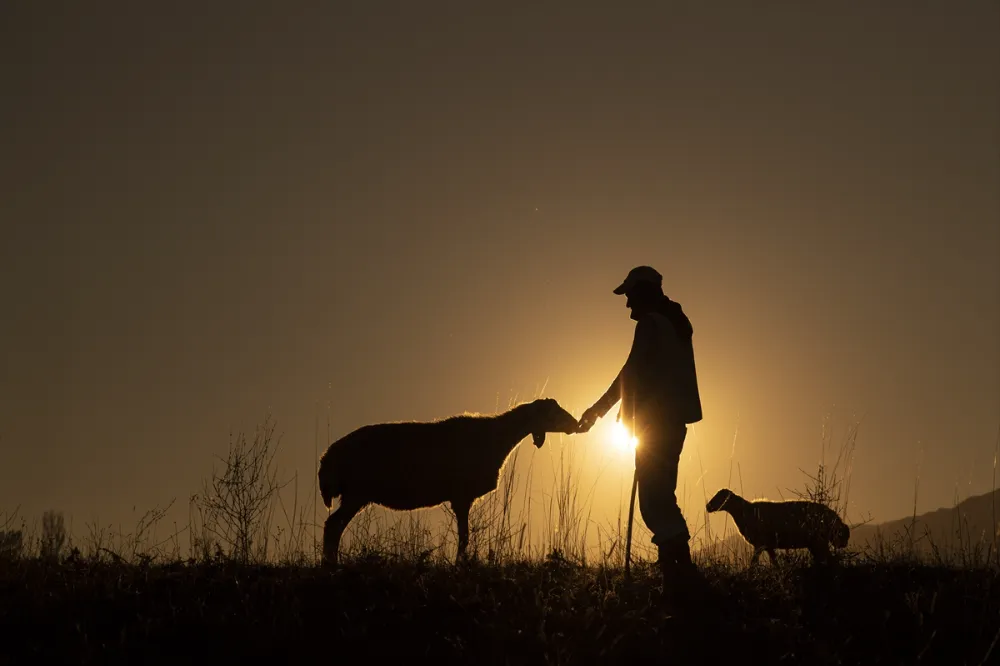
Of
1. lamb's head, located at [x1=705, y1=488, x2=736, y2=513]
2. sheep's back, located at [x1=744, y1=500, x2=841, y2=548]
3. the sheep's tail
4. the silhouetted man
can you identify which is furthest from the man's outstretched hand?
lamb's head, located at [x1=705, y1=488, x2=736, y2=513]

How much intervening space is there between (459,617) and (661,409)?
2.83 metres

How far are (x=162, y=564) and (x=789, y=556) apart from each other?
634cm

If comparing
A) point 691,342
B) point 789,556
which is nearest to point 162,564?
point 691,342

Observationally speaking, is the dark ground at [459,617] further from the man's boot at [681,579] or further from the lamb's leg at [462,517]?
the lamb's leg at [462,517]

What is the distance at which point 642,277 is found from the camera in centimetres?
874

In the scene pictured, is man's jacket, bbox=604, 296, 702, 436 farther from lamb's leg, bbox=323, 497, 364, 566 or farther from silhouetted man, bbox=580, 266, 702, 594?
lamb's leg, bbox=323, 497, 364, 566

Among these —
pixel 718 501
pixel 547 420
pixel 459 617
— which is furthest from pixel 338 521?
pixel 718 501

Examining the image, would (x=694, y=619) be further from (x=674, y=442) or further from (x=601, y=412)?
(x=601, y=412)

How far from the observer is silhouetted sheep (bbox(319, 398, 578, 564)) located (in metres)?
10.8

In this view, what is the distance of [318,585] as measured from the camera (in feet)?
24.7

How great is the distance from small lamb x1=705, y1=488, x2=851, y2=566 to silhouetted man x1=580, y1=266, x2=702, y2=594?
4.76ft

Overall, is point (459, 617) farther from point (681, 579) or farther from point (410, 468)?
point (410, 468)

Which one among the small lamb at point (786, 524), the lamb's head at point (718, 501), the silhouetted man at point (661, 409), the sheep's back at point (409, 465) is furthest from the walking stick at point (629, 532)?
the lamb's head at point (718, 501)

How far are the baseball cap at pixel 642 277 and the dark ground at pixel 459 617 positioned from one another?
2713 mm
